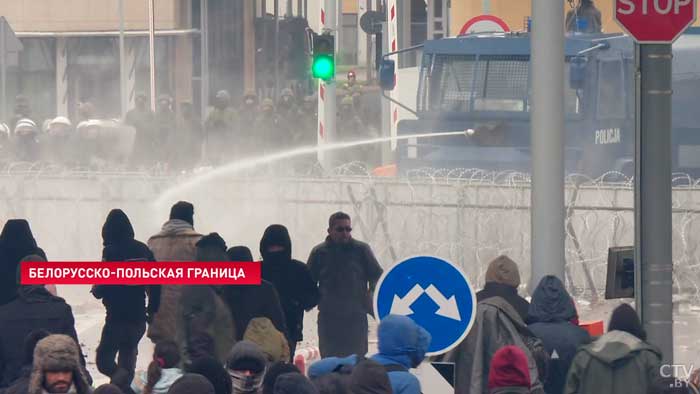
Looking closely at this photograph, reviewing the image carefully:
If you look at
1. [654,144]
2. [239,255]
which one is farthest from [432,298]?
[239,255]

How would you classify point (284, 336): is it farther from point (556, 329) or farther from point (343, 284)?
point (343, 284)

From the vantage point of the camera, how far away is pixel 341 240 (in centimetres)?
1034

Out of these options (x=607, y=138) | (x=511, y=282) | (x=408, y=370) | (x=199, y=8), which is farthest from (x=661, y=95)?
(x=199, y=8)

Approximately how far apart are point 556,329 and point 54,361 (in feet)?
8.73

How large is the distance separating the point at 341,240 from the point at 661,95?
311 cm

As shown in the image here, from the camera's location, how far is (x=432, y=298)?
7.31 metres

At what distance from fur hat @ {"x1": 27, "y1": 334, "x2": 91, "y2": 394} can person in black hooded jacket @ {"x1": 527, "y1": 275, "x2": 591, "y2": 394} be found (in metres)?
2.44

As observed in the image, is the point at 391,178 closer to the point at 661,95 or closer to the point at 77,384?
the point at 661,95

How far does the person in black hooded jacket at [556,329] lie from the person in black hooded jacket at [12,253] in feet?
11.2

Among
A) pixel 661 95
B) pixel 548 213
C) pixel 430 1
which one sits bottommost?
pixel 548 213

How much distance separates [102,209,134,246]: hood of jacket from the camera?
986 cm

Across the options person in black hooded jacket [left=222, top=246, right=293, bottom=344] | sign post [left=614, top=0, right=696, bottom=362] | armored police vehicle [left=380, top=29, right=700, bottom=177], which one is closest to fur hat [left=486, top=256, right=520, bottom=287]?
sign post [left=614, top=0, right=696, bottom=362]

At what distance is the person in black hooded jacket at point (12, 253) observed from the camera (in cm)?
983

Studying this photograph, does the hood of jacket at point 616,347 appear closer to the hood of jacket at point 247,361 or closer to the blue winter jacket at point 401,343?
the blue winter jacket at point 401,343
